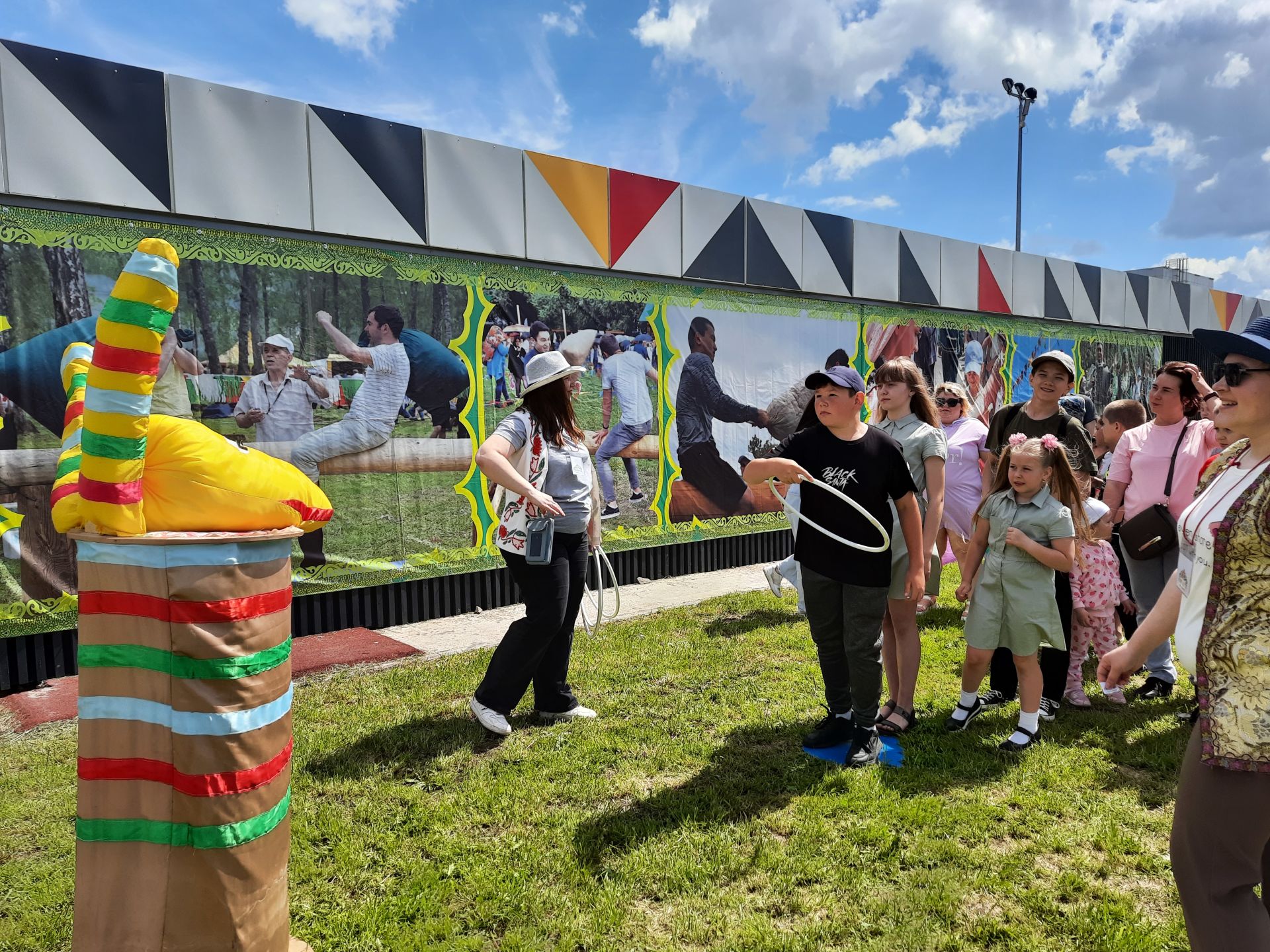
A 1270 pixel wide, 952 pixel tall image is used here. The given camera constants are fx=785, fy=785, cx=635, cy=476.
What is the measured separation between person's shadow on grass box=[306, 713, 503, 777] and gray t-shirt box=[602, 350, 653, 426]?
433cm

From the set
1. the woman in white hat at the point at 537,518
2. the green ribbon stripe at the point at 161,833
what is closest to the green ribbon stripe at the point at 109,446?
the green ribbon stripe at the point at 161,833

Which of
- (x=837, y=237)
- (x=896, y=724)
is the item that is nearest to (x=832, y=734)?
(x=896, y=724)

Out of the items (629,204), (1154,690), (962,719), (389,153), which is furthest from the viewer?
(629,204)

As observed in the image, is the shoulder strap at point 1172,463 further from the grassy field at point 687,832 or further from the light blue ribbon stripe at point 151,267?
the light blue ribbon stripe at point 151,267

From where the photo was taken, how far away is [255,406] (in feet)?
19.3

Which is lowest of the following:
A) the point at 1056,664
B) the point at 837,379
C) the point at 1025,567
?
the point at 1056,664

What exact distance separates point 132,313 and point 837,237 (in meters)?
9.20

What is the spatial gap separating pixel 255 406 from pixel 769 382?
5.72m

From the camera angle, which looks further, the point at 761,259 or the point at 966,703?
the point at 761,259

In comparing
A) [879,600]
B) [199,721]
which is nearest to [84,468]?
[199,721]

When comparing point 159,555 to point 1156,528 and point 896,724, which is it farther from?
point 1156,528

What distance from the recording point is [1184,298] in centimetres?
1612

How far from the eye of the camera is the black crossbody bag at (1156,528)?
175 inches

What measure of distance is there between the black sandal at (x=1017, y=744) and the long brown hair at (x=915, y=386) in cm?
166
